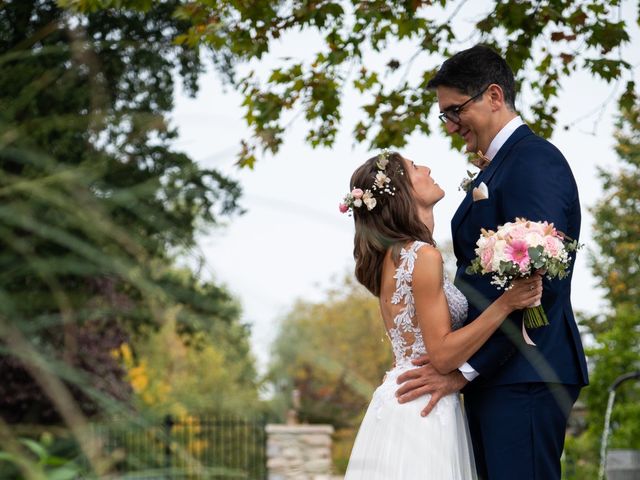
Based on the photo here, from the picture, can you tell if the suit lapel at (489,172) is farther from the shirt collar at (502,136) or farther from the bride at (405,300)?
the bride at (405,300)

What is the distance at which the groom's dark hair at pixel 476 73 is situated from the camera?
330 centimetres

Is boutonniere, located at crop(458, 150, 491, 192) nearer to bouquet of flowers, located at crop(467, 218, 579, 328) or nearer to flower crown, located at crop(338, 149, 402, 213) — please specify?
flower crown, located at crop(338, 149, 402, 213)

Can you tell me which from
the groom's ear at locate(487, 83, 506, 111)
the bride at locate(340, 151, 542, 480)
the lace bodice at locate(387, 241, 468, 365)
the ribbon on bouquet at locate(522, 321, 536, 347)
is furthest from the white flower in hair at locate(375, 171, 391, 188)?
the ribbon on bouquet at locate(522, 321, 536, 347)

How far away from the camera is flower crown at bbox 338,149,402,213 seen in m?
3.49

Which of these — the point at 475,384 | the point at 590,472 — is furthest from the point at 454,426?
the point at 590,472

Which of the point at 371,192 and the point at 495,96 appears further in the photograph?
the point at 371,192

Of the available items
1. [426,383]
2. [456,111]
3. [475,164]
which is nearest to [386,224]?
[475,164]

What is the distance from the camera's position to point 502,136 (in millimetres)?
3246

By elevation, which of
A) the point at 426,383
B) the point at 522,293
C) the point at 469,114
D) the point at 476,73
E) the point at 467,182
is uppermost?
the point at 476,73

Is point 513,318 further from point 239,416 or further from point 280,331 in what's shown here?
point 280,331

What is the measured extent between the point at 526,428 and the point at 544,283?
471 mm

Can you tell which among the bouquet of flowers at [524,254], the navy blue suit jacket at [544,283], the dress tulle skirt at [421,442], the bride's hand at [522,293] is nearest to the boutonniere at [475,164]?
the navy blue suit jacket at [544,283]

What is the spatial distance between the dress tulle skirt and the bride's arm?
0.28 m

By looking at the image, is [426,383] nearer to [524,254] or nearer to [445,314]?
[445,314]
